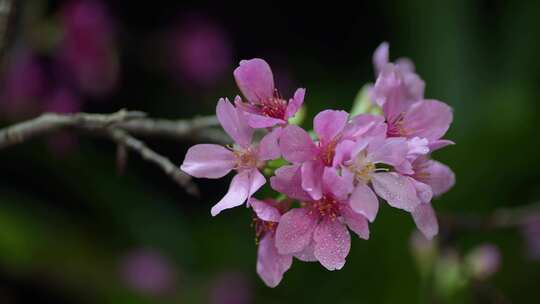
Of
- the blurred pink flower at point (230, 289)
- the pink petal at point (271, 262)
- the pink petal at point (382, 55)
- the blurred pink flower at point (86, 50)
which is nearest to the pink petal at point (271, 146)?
the pink petal at point (271, 262)

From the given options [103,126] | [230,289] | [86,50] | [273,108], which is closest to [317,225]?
[273,108]

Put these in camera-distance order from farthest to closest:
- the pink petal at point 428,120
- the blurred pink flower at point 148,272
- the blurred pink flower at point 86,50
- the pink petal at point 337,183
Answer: the blurred pink flower at point 148,272 < the blurred pink flower at point 86,50 < the pink petal at point 428,120 < the pink petal at point 337,183

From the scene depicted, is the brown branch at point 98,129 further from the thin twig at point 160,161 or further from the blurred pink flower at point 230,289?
the blurred pink flower at point 230,289

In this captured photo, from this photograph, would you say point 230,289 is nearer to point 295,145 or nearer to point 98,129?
point 98,129

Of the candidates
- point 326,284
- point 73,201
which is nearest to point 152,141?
point 73,201

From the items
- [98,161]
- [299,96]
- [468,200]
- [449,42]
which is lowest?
[468,200]

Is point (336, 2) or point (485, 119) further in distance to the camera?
point (336, 2)

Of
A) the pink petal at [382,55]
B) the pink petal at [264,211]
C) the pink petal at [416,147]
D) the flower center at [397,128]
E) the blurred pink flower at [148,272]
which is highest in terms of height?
the pink petal at [382,55]

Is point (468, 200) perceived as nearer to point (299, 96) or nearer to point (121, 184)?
point (121, 184)
